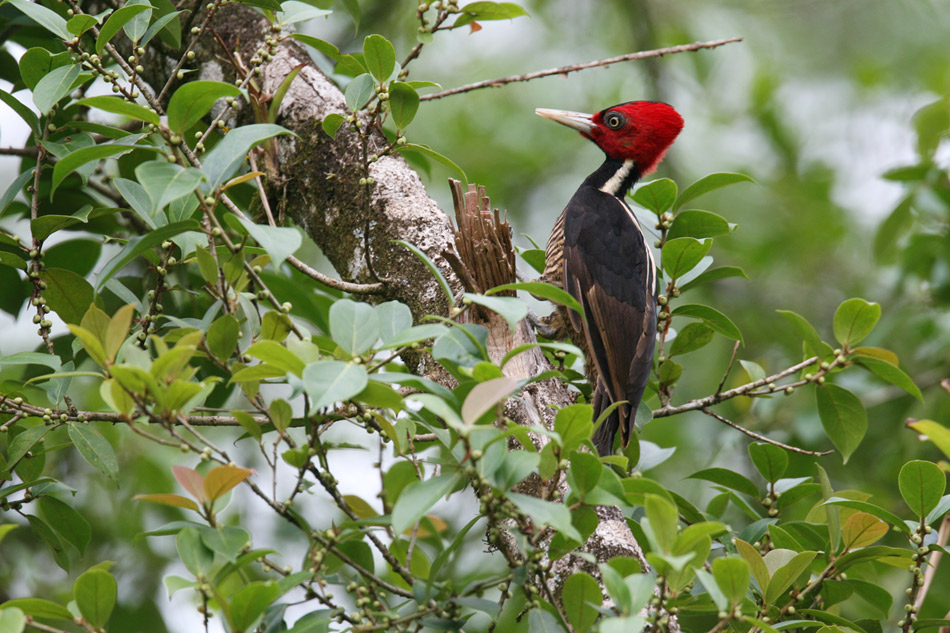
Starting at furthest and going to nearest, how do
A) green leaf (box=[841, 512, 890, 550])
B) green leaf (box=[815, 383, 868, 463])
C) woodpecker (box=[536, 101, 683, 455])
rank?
woodpecker (box=[536, 101, 683, 455]), green leaf (box=[815, 383, 868, 463]), green leaf (box=[841, 512, 890, 550])

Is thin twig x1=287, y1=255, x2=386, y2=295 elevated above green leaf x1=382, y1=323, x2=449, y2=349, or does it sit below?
above

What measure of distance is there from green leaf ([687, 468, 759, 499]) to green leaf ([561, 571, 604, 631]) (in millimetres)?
852

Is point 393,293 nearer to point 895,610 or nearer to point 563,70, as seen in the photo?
point 563,70

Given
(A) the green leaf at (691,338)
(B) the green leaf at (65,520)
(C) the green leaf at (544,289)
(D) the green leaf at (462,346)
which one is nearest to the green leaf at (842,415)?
(A) the green leaf at (691,338)

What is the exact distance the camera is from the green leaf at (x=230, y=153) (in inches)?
55.3

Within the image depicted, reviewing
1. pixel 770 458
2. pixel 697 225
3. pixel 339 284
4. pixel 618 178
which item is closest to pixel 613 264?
pixel 618 178

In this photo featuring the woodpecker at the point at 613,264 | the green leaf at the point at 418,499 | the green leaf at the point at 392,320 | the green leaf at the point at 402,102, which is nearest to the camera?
the green leaf at the point at 418,499

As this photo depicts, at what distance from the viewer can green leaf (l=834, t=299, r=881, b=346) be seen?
2045mm

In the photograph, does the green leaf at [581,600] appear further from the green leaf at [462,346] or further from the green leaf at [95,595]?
the green leaf at [95,595]

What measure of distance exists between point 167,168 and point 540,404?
1.18 meters

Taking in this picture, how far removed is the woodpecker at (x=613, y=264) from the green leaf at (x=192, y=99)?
140cm

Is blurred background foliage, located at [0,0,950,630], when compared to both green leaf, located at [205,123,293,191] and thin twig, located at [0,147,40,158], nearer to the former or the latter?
thin twig, located at [0,147,40,158]

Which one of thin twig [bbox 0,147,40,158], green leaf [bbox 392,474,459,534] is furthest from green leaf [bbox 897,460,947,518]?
thin twig [bbox 0,147,40,158]

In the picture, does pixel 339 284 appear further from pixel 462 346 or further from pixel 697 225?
pixel 697 225
